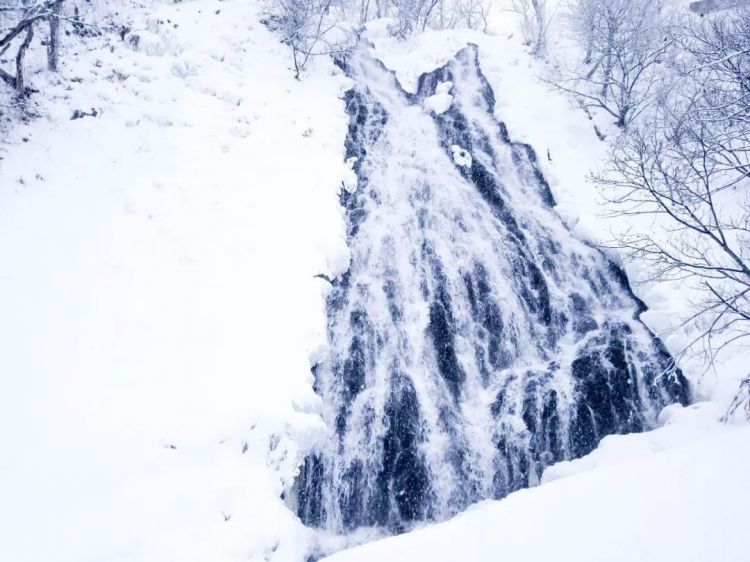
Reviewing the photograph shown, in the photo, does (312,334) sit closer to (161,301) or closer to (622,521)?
(161,301)

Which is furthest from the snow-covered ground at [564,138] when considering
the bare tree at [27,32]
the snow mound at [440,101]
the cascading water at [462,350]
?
the bare tree at [27,32]

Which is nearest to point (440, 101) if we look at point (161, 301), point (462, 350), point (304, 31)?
point (304, 31)

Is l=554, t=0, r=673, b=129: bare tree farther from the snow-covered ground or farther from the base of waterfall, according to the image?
the base of waterfall

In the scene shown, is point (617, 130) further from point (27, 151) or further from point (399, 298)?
point (27, 151)

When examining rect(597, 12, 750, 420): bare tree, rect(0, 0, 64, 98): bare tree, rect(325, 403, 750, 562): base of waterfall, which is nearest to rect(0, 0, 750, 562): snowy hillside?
rect(325, 403, 750, 562): base of waterfall

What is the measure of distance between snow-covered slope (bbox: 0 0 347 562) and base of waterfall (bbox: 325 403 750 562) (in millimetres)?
2371

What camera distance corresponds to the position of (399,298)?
9695 mm

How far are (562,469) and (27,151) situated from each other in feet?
42.6

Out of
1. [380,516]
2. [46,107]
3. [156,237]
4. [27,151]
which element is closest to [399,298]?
[380,516]

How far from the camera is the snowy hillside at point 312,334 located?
451cm

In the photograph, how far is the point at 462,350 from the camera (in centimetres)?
891

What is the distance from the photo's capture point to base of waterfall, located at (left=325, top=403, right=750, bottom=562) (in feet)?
10.00

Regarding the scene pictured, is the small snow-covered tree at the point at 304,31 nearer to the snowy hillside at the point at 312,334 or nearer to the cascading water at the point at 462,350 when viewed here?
the snowy hillside at the point at 312,334

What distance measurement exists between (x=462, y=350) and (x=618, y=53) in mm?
12206
